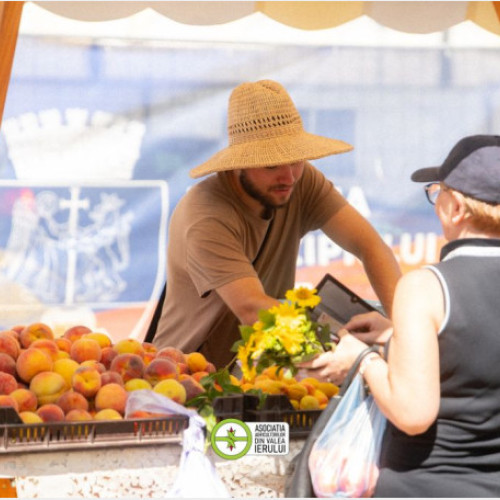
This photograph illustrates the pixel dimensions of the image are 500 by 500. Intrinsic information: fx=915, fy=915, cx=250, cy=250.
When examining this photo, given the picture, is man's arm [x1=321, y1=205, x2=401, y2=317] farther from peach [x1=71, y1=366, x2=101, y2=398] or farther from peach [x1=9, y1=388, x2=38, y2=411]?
peach [x1=9, y1=388, x2=38, y2=411]

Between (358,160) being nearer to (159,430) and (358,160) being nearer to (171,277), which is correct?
(171,277)

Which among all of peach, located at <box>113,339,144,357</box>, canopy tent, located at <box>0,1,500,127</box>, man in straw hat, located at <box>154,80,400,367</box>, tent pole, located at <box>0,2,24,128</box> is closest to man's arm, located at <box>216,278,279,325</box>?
man in straw hat, located at <box>154,80,400,367</box>

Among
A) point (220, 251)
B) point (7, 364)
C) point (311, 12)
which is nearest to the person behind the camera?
point (7, 364)

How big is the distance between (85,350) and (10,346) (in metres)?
0.21

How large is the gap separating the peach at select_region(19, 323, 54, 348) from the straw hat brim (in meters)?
0.74

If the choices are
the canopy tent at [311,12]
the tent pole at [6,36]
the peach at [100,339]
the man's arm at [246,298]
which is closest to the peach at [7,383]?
the peach at [100,339]

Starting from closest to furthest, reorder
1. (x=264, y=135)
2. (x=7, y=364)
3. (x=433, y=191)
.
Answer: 1. (x=433, y=191)
2. (x=7, y=364)
3. (x=264, y=135)

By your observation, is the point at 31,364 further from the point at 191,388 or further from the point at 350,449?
the point at 350,449

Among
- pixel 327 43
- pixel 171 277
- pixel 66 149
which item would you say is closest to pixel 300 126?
pixel 171 277

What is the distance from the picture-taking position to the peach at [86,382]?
2.40 meters

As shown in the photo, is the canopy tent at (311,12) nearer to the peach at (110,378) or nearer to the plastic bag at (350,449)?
the peach at (110,378)

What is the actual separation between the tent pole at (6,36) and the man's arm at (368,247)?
1280 mm

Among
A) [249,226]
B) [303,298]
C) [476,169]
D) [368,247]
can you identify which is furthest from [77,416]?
[368,247]

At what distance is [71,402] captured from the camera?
2.35 m
